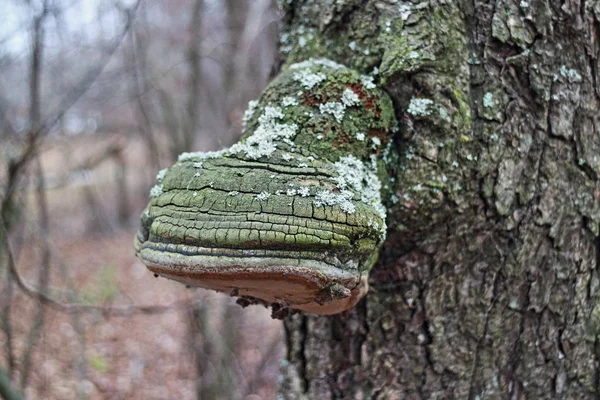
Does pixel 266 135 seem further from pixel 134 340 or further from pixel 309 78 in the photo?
pixel 134 340

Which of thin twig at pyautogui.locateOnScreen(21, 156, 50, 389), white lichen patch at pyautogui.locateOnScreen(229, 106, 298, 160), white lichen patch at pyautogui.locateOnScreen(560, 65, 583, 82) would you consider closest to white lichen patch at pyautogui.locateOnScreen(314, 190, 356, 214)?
white lichen patch at pyautogui.locateOnScreen(229, 106, 298, 160)

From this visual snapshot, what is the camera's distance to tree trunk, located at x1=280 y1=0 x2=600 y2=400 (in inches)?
45.0

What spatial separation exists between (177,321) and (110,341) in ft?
3.16

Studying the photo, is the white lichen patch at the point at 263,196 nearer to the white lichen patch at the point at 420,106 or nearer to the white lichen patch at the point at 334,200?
the white lichen patch at the point at 334,200

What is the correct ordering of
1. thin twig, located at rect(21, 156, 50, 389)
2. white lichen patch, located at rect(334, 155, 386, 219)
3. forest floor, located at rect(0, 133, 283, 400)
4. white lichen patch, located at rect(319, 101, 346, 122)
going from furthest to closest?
1. forest floor, located at rect(0, 133, 283, 400)
2. thin twig, located at rect(21, 156, 50, 389)
3. white lichen patch, located at rect(319, 101, 346, 122)
4. white lichen patch, located at rect(334, 155, 386, 219)

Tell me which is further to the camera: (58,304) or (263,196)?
(58,304)

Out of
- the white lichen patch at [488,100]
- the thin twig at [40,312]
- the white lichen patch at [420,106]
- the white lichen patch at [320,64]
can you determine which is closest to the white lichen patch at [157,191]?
the white lichen patch at [320,64]

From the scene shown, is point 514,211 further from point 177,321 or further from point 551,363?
point 177,321

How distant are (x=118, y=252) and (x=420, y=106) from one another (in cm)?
1064

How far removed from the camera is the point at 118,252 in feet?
35.0

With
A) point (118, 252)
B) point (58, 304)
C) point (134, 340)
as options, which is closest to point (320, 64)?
point (58, 304)

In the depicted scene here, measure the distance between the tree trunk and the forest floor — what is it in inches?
64.9

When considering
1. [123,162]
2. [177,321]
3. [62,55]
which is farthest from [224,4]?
[123,162]

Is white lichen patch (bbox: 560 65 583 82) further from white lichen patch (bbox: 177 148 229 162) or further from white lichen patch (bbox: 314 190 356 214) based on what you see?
white lichen patch (bbox: 177 148 229 162)
